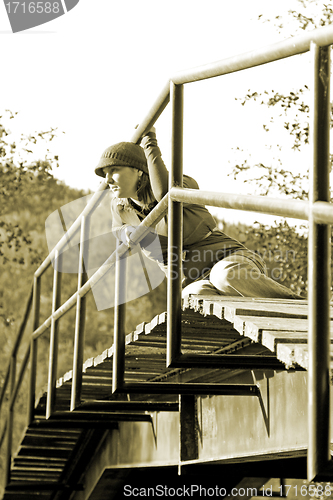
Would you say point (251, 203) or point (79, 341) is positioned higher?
point (251, 203)

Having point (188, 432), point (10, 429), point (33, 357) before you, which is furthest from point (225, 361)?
point (10, 429)

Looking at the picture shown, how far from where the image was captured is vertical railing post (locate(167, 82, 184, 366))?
2574mm

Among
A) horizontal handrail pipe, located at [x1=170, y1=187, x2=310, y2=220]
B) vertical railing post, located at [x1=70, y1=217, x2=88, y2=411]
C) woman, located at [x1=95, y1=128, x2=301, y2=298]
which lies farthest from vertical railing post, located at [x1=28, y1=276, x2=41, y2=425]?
horizontal handrail pipe, located at [x1=170, y1=187, x2=310, y2=220]

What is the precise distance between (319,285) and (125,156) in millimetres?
2132

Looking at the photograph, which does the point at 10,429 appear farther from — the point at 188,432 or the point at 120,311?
the point at 120,311

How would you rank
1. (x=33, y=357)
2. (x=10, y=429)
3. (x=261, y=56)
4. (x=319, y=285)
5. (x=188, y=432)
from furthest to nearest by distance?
(x=10, y=429) < (x=33, y=357) < (x=188, y=432) < (x=261, y=56) < (x=319, y=285)

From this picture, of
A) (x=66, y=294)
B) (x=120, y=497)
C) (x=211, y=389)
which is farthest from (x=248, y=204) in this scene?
(x=66, y=294)

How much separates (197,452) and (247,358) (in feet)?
5.22

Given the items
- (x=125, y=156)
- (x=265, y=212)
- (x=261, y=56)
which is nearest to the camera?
(x=265, y=212)

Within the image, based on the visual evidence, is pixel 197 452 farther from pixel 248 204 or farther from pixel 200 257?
pixel 248 204

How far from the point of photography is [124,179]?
12.2 feet

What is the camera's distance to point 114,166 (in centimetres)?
374

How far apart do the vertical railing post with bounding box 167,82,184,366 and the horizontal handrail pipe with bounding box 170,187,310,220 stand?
0.10 metres

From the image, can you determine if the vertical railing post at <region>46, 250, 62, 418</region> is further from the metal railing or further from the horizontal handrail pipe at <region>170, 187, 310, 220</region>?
the horizontal handrail pipe at <region>170, 187, 310, 220</region>
